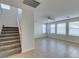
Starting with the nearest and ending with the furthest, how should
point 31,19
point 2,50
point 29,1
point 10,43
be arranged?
point 29,1, point 2,50, point 10,43, point 31,19

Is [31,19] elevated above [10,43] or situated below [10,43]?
above

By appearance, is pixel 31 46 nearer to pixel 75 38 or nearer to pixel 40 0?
pixel 40 0

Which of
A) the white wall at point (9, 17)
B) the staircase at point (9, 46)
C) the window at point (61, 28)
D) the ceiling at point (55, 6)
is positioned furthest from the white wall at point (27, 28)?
the window at point (61, 28)

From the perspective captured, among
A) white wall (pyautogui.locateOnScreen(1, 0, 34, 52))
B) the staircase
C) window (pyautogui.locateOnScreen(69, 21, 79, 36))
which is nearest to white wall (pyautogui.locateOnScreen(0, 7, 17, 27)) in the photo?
the staircase

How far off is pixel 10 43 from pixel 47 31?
863cm

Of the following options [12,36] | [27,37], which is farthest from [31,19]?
[12,36]

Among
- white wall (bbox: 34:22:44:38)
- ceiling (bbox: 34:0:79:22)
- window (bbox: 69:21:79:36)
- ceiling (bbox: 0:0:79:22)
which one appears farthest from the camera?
white wall (bbox: 34:22:44:38)

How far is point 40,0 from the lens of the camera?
3104 millimetres

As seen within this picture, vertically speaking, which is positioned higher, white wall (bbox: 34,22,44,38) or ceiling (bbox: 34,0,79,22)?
ceiling (bbox: 34,0,79,22)

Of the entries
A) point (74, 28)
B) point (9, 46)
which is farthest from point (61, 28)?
point (9, 46)

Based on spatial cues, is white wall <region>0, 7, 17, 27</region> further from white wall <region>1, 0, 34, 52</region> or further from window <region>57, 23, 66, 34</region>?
window <region>57, 23, 66, 34</region>

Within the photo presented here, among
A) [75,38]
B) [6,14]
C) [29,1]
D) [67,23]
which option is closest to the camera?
[29,1]

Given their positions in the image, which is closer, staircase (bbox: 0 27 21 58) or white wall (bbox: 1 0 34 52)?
staircase (bbox: 0 27 21 58)

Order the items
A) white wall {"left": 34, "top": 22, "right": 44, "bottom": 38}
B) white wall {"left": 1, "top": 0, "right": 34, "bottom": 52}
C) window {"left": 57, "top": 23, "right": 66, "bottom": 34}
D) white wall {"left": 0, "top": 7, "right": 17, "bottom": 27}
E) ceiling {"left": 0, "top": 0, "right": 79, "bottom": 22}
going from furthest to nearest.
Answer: white wall {"left": 34, "top": 22, "right": 44, "bottom": 38} → window {"left": 57, "top": 23, "right": 66, "bottom": 34} → white wall {"left": 0, "top": 7, "right": 17, "bottom": 27} → white wall {"left": 1, "top": 0, "right": 34, "bottom": 52} → ceiling {"left": 0, "top": 0, "right": 79, "bottom": 22}
